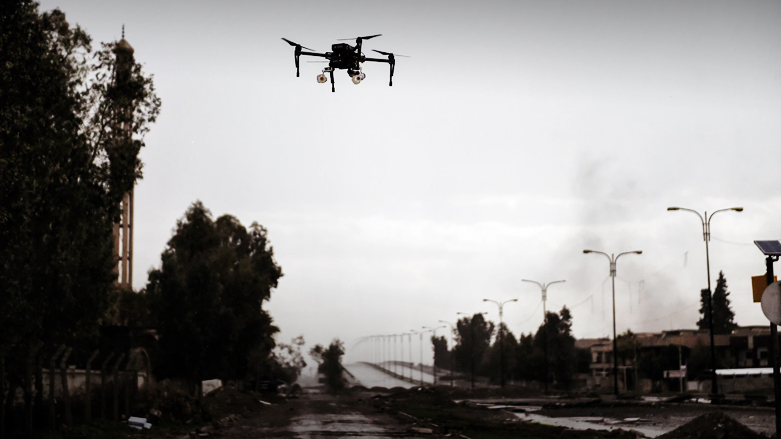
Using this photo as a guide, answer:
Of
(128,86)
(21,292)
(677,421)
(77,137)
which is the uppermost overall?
(128,86)

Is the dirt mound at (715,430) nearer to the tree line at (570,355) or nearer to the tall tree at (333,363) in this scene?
the tree line at (570,355)

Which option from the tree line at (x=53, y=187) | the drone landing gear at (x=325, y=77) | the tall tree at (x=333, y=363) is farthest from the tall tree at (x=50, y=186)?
the tall tree at (x=333, y=363)

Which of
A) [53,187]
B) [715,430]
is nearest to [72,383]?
[53,187]

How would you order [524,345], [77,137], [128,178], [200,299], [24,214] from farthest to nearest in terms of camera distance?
1. [524,345]
2. [200,299]
3. [128,178]
4. [77,137]
5. [24,214]

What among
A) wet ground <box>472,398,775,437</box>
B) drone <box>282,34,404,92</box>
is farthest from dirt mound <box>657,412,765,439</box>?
drone <box>282,34,404,92</box>

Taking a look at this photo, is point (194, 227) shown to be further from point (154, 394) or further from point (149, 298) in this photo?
point (154, 394)

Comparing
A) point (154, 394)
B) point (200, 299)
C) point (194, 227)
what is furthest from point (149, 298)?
point (154, 394)

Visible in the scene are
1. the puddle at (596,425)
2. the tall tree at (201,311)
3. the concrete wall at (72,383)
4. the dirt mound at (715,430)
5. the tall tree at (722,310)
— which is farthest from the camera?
the tall tree at (722,310)

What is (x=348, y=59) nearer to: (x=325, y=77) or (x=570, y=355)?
(x=325, y=77)
